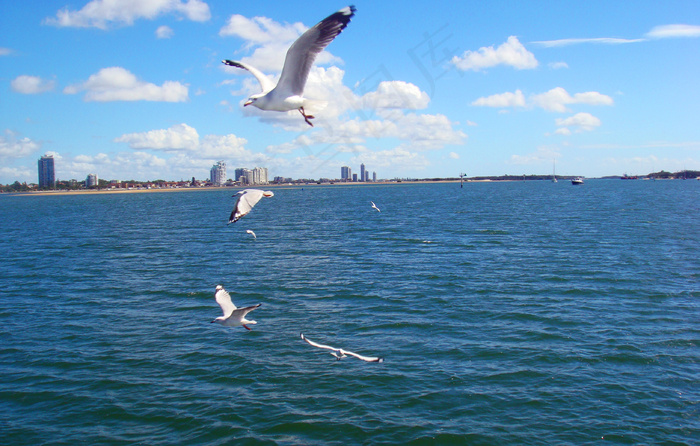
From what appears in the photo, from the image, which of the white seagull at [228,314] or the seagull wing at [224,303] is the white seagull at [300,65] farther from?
the seagull wing at [224,303]

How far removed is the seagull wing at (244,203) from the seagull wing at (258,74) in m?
2.51

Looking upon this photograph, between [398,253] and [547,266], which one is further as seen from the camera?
[398,253]

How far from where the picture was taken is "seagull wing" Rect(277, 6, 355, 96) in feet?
27.3

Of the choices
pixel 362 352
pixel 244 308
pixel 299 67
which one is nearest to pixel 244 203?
pixel 244 308

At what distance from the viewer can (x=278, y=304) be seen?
25812mm

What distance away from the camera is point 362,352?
1872cm

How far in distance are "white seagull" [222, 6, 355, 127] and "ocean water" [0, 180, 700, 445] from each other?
9.24 metres

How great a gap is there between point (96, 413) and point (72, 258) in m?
32.8

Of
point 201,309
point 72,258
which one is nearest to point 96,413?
point 201,309

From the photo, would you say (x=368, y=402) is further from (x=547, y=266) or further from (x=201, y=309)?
(x=547, y=266)

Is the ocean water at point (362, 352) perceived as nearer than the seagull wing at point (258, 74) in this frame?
No

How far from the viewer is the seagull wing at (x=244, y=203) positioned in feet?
33.5

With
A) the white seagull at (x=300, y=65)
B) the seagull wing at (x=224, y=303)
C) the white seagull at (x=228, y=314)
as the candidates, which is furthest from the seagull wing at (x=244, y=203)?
the seagull wing at (x=224, y=303)

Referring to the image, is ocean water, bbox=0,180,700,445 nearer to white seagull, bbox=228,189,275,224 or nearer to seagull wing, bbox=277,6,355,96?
white seagull, bbox=228,189,275,224
